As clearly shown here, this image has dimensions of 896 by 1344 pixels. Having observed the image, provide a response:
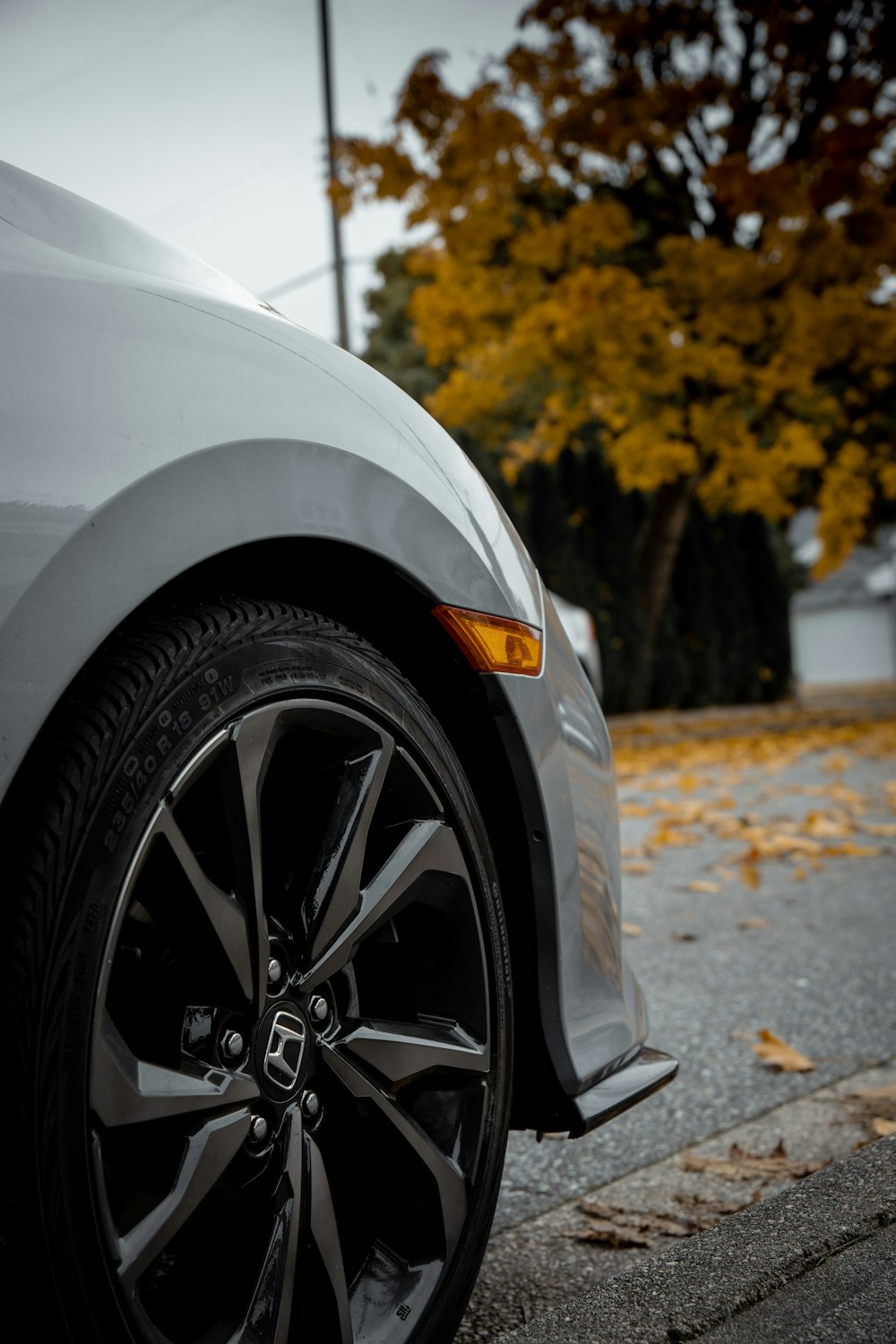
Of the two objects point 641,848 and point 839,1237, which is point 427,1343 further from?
point 641,848

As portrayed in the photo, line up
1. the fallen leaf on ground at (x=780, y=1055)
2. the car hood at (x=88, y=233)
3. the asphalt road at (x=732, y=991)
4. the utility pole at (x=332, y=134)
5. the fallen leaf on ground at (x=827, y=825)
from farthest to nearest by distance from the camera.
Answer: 1. the utility pole at (x=332, y=134)
2. the fallen leaf on ground at (x=827, y=825)
3. the fallen leaf on ground at (x=780, y=1055)
4. the asphalt road at (x=732, y=991)
5. the car hood at (x=88, y=233)

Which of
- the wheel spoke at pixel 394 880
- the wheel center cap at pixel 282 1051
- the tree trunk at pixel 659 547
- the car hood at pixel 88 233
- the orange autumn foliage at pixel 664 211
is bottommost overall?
the wheel center cap at pixel 282 1051

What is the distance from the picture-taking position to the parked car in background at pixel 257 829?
1.08 meters

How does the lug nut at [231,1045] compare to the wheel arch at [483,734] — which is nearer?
the lug nut at [231,1045]

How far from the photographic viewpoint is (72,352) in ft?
3.84

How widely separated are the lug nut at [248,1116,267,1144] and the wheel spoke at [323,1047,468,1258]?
106mm

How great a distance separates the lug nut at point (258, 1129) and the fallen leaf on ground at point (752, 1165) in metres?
1.25

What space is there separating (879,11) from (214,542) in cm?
1449

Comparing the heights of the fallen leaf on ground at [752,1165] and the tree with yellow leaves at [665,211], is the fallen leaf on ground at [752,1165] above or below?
below

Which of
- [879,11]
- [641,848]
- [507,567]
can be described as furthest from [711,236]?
[507,567]

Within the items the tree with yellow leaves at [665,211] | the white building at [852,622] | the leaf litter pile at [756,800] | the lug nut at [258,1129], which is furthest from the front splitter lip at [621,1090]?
the white building at [852,622]

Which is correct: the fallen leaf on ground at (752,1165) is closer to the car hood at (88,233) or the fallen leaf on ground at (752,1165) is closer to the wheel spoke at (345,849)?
the wheel spoke at (345,849)

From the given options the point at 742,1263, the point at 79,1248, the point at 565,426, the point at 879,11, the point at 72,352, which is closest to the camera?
the point at 79,1248

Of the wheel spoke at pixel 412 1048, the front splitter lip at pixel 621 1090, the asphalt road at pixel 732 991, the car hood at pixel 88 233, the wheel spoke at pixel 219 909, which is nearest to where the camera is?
the wheel spoke at pixel 219 909
